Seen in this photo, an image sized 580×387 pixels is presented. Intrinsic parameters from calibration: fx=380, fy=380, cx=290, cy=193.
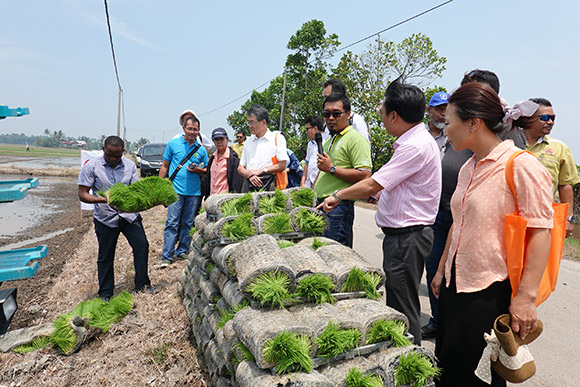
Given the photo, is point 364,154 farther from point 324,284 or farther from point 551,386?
point 551,386

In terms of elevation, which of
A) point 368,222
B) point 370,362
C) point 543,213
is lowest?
point 368,222

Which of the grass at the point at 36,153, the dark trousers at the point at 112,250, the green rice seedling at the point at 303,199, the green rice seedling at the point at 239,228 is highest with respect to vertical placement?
the green rice seedling at the point at 303,199

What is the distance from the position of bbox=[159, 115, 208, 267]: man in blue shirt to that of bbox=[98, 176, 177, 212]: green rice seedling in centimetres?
113

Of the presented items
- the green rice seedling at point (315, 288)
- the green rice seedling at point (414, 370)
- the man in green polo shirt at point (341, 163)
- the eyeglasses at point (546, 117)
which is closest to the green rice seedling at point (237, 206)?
the man in green polo shirt at point (341, 163)

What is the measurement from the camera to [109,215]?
4344 mm

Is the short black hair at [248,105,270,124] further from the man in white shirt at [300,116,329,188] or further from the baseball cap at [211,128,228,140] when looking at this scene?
the baseball cap at [211,128,228,140]

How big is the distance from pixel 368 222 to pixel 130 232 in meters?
6.83

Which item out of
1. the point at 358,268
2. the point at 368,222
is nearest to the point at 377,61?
the point at 368,222

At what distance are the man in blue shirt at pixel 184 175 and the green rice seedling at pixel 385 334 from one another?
3925 millimetres

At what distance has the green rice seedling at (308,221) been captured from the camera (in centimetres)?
315

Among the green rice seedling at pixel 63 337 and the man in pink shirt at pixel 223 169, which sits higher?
A: the man in pink shirt at pixel 223 169

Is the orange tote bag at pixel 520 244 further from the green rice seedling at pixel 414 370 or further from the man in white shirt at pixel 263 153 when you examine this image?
the man in white shirt at pixel 263 153

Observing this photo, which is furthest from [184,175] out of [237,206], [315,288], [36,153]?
[36,153]

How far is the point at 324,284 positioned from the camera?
232 cm
